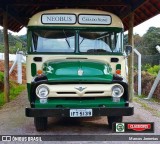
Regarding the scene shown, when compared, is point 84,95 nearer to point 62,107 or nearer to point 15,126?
point 62,107

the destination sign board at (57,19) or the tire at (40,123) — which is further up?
the destination sign board at (57,19)

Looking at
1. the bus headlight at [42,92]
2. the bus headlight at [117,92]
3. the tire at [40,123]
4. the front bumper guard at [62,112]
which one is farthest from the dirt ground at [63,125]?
the bus headlight at [42,92]

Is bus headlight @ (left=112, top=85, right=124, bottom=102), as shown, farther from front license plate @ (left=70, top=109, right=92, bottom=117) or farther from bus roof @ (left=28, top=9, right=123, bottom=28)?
bus roof @ (left=28, top=9, right=123, bottom=28)

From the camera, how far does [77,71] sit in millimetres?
8422

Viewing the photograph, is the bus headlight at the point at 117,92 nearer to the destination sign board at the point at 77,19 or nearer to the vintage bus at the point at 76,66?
the vintage bus at the point at 76,66

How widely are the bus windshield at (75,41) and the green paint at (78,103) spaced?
168 centimetres

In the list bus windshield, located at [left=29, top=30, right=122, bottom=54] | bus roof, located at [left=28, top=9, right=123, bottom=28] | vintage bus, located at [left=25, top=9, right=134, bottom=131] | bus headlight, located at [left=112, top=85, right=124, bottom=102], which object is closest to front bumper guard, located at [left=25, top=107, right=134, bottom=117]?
vintage bus, located at [left=25, top=9, right=134, bottom=131]

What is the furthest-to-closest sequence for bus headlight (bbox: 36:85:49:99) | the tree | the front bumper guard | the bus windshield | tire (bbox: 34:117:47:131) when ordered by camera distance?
the tree < the bus windshield < tire (bbox: 34:117:47:131) < bus headlight (bbox: 36:85:49:99) < the front bumper guard

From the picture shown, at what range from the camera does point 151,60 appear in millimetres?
32219

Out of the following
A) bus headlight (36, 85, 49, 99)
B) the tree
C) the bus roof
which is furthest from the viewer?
the tree

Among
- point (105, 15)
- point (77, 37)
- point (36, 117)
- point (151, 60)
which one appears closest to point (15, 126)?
point (36, 117)

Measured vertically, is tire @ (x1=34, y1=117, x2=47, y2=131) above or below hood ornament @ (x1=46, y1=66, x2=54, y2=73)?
below

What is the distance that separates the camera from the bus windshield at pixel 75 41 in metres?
9.55

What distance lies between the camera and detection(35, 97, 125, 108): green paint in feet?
26.5
